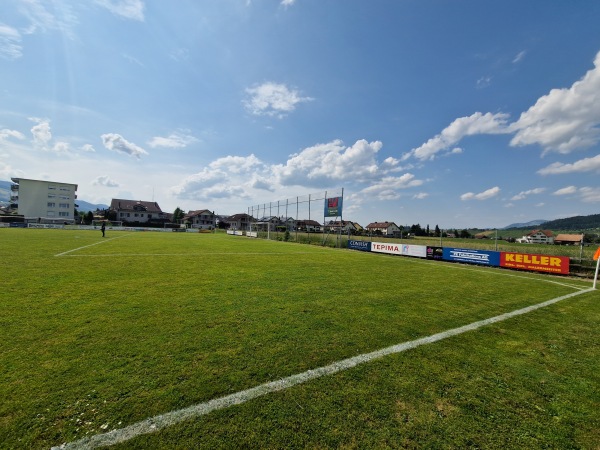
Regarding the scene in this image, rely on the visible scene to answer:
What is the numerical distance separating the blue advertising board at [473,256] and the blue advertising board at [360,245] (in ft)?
22.7

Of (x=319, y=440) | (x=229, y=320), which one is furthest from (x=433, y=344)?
(x=229, y=320)

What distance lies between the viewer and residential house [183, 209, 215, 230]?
87.1 m

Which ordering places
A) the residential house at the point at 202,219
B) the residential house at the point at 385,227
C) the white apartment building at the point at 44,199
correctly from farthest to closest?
the residential house at the point at 385,227 < the residential house at the point at 202,219 < the white apartment building at the point at 44,199

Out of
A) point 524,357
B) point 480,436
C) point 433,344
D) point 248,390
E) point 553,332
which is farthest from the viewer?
point 553,332

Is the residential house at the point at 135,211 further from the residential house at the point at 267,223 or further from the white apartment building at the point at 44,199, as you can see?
the residential house at the point at 267,223

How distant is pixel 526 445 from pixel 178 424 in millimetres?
3161

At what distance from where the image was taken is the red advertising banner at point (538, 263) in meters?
13.9

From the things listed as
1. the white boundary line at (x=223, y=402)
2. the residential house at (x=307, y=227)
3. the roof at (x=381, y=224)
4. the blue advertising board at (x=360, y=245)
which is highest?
the roof at (x=381, y=224)

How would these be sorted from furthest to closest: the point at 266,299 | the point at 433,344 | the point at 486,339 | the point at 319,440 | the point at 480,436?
the point at 266,299, the point at 486,339, the point at 433,344, the point at 480,436, the point at 319,440

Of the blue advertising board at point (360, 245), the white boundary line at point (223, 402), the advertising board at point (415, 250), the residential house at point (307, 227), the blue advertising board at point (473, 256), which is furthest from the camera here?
the residential house at point (307, 227)

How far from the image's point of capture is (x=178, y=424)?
2436 mm

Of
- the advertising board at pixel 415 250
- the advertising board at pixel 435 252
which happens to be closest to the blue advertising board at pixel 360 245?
the advertising board at pixel 415 250

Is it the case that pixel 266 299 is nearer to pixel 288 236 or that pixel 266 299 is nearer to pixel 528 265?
pixel 528 265

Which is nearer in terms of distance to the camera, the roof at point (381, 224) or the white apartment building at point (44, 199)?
the white apartment building at point (44, 199)
